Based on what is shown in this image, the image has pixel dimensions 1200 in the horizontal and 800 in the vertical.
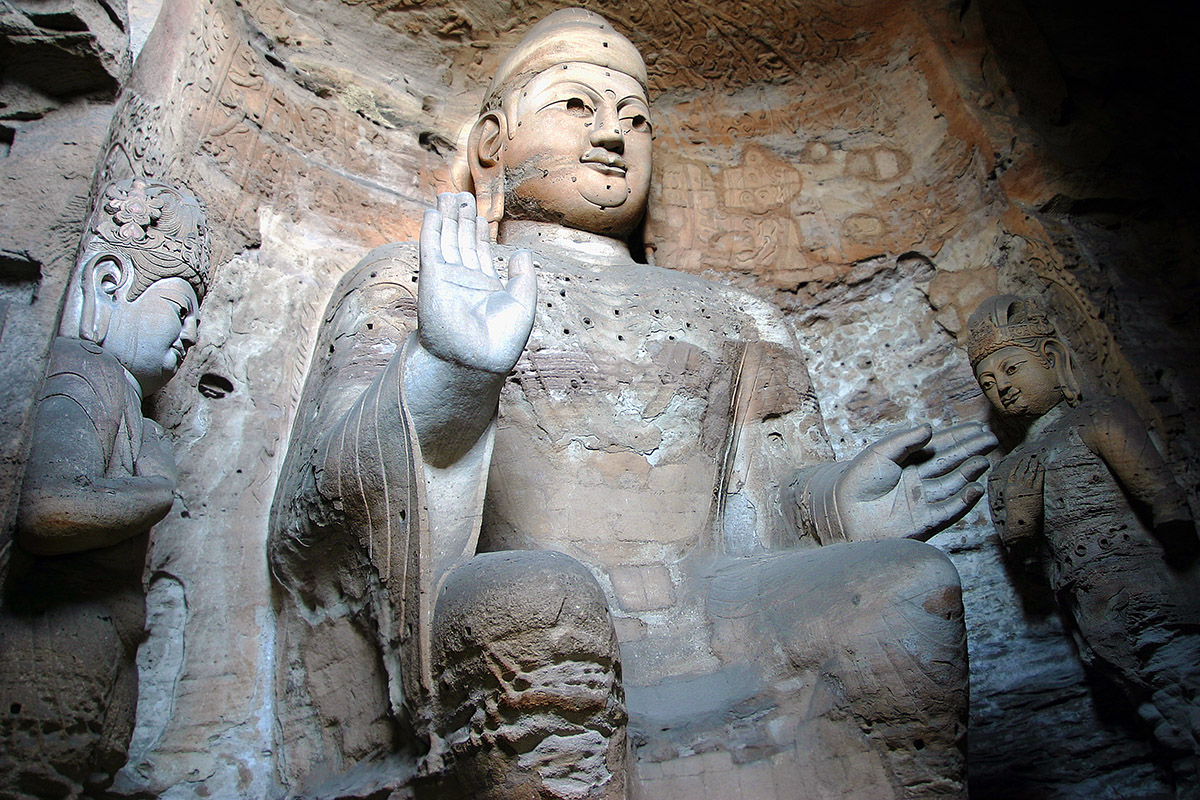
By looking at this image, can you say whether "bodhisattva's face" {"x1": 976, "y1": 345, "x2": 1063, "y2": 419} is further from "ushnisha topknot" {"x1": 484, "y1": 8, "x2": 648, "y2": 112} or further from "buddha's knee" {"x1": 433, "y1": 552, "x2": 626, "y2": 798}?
"buddha's knee" {"x1": 433, "y1": 552, "x2": 626, "y2": 798}

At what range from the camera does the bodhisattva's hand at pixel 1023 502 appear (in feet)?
10.2

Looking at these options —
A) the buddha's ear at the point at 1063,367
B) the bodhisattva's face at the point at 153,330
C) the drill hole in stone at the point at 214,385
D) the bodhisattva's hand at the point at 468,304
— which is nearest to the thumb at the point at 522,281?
the bodhisattva's hand at the point at 468,304

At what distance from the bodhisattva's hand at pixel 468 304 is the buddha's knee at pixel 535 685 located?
49 centimetres

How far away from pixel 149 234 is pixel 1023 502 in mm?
2683

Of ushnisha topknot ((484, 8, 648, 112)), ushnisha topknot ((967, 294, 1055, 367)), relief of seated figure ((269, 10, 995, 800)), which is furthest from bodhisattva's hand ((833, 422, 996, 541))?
ushnisha topknot ((484, 8, 648, 112))

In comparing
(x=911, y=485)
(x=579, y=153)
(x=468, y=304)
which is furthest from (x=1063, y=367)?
(x=468, y=304)

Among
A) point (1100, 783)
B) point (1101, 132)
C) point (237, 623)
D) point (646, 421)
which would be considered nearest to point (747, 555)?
point (646, 421)

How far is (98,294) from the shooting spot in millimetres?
2377

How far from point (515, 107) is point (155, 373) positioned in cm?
184

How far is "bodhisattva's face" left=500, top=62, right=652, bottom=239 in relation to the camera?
3.54m

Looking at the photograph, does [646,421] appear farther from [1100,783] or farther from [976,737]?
[1100,783]

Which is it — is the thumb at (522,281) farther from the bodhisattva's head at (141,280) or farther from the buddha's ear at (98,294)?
the buddha's ear at (98,294)

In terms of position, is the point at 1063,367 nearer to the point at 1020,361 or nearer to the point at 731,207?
the point at 1020,361

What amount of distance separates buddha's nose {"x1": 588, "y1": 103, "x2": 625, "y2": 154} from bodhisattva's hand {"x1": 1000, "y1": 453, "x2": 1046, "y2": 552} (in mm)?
1767
